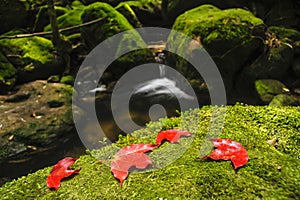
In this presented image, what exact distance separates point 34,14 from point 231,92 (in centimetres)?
1035

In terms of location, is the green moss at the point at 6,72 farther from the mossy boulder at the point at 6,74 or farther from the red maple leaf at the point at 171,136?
the red maple leaf at the point at 171,136

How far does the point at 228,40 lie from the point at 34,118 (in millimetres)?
5653

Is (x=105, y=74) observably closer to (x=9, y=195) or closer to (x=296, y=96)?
(x=296, y=96)

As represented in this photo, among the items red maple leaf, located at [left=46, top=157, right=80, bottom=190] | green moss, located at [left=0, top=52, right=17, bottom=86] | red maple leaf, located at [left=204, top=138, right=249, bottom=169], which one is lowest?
green moss, located at [left=0, top=52, right=17, bottom=86]

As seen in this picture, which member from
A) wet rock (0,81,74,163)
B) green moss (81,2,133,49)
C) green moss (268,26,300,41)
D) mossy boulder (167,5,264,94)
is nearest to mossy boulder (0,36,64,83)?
wet rock (0,81,74,163)

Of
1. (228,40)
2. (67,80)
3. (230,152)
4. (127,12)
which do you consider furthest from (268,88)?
(127,12)

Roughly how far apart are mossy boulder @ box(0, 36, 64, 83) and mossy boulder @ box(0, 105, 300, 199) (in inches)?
274

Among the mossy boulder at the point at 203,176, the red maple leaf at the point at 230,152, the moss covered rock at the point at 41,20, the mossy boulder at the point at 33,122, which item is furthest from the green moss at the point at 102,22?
the red maple leaf at the point at 230,152

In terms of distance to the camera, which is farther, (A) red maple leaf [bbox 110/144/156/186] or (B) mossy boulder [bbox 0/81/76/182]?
(B) mossy boulder [bbox 0/81/76/182]

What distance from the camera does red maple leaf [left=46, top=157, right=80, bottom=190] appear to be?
6.36 ft

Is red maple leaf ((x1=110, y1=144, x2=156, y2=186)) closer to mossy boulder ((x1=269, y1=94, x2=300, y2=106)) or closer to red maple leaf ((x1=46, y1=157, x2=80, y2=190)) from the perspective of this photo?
red maple leaf ((x1=46, y1=157, x2=80, y2=190))

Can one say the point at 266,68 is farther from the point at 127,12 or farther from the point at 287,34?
the point at 127,12

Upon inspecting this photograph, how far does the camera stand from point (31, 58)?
8.26 metres

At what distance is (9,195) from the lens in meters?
1.92
